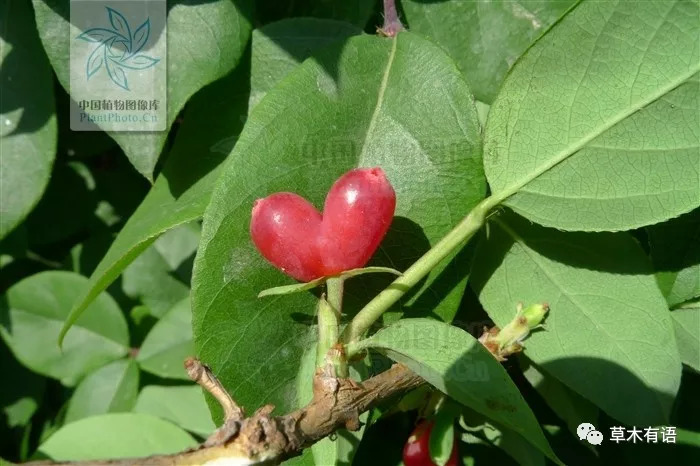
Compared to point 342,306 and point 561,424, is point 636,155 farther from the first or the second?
point 561,424

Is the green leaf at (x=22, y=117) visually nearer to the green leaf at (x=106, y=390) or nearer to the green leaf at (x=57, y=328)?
the green leaf at (x=57, y=328)

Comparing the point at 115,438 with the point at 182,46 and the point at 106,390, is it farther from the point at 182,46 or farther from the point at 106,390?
the point at 182,46

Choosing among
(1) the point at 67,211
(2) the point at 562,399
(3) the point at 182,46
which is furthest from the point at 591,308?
(1) the point at 67,211

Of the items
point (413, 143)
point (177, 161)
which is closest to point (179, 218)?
point (177, 161)

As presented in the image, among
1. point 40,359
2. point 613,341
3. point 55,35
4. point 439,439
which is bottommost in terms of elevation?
point 40,359

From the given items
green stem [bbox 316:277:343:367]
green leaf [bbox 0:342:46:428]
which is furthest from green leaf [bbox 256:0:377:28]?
green leaf [bbox 0:342:46:428]

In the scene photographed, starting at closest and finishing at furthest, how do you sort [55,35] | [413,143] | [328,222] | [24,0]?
1. [328,222]
2. [413,143]
3. [55,35]
4. [24,0]
